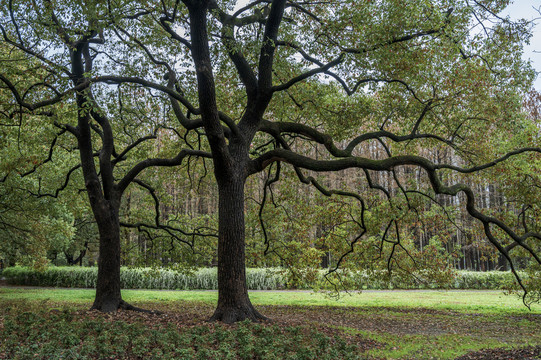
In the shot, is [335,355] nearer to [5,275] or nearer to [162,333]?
[162,333]

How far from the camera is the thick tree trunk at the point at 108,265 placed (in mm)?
10320

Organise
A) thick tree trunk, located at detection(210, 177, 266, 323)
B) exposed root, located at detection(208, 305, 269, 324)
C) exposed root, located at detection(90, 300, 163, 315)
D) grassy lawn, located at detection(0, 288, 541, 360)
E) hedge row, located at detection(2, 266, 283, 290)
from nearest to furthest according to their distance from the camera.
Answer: grassy lawn, located at detection(0, 288, 541, 360) → exposed root, located at detection(208, 305, 269, 324) → thick tree trunk, located at detection(210, 177, 266, 323) → exposed root, located at detection(90, 300, 163, 315) → hedge row, located at detection(2, 266, 283, 290)

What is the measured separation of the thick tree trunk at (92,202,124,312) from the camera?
33.9 ft

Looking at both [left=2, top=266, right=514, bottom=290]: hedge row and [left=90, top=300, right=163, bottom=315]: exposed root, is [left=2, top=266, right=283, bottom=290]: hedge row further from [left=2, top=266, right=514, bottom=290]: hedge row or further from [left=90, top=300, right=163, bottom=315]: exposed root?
[left=90, top=300, right=163, bottom=315]: exposed root

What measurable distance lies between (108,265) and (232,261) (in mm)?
3956

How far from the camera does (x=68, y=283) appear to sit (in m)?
25.4

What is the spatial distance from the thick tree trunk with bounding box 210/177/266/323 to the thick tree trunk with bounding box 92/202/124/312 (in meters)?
3.40

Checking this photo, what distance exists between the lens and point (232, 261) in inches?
333

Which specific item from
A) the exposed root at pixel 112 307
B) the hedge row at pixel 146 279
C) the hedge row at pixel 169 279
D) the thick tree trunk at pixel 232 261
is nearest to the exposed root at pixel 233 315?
the thick tree trunk at pixel 232 261

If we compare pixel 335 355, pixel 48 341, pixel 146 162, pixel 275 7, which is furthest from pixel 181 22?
pixel 335 355

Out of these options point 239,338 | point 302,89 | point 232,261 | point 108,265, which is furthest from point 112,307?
point 302,89

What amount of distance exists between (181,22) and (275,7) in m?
2.88

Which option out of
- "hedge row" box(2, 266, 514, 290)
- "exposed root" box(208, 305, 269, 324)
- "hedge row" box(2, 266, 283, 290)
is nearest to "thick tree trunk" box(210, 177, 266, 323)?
"exposed root" box(208, 305, 269, 324)

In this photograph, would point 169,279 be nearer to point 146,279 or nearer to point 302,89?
point 146,279
